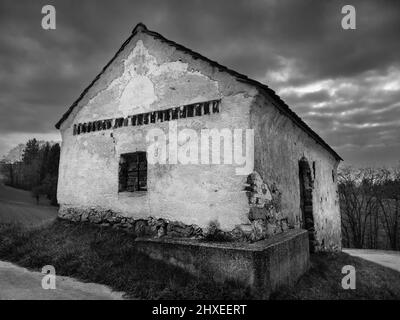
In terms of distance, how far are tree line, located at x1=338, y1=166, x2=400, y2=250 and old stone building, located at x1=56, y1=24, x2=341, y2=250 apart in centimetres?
1736

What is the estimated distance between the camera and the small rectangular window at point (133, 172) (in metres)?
6.61

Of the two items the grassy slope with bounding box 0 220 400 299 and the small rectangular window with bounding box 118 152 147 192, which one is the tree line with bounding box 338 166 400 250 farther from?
the small rectangular window with bounding box 118 152 147 192

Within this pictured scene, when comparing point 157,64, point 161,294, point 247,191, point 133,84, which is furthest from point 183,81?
point 161,294

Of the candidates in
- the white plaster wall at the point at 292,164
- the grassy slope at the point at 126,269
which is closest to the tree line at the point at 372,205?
the white plaster wall at the point at 292,164

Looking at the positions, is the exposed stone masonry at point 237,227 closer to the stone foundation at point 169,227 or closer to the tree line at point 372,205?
the stone foundation at point 169,227

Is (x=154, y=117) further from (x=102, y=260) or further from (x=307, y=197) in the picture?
(x=307, y=197)

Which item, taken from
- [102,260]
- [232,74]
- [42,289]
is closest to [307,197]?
[232,74]

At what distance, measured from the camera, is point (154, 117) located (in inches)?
249

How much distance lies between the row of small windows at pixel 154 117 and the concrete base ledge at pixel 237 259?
8.36 feet

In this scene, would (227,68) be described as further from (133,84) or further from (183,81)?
(133,84)
